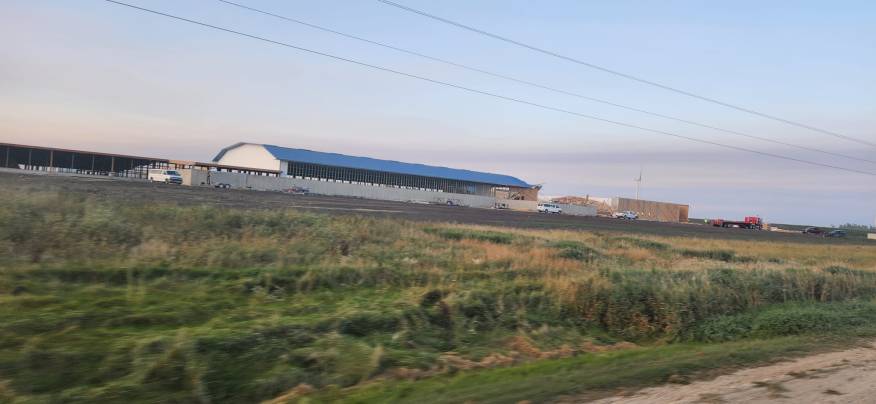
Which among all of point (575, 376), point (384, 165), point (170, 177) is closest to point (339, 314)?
point (575, 376)

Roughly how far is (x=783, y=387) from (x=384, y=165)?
113m

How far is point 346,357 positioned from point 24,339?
4380 mm

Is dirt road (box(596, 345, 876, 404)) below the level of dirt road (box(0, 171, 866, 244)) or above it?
below

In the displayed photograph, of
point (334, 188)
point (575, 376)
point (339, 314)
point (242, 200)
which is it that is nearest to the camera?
point (575, 376)

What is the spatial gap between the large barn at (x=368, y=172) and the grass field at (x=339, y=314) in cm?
8443

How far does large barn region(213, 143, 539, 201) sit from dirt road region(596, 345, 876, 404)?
96187mm

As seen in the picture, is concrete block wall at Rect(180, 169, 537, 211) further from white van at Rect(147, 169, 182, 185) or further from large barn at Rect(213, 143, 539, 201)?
large barn at Rect(213, 143, 539, 201)

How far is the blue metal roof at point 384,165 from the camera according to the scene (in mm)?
104431

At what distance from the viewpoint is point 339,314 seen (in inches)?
460

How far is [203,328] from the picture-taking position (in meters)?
9.84

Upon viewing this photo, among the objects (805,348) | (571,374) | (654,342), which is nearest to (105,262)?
(571,374)

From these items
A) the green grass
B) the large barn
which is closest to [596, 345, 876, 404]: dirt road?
the green grass

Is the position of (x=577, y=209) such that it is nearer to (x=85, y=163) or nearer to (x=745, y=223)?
(x=745, y=223)

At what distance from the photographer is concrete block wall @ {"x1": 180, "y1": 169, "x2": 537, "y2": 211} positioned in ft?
268
